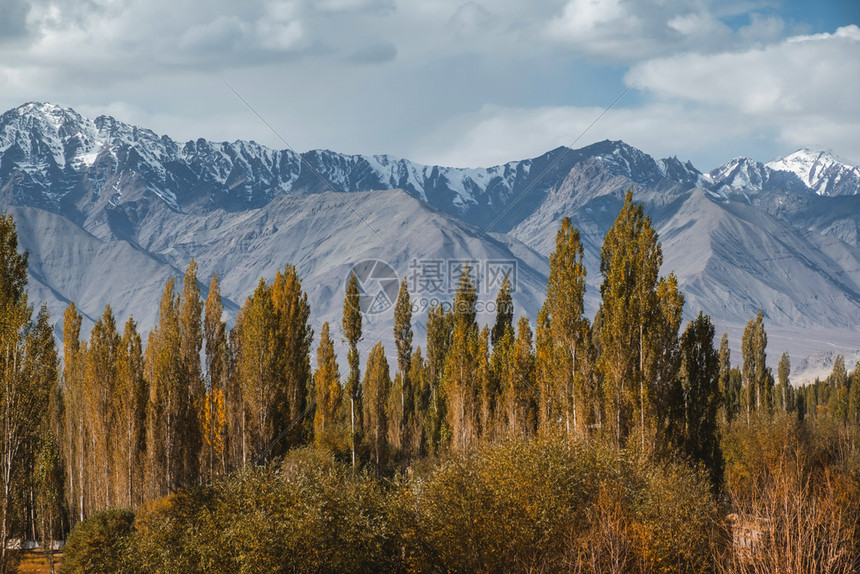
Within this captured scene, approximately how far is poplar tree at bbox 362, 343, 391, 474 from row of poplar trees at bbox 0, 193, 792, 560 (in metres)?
2.43

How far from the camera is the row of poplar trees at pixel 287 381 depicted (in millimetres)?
37875

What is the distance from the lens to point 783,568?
72.1 ft

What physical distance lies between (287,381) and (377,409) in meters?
16.2

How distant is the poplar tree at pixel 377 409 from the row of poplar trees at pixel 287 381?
7.97 feet

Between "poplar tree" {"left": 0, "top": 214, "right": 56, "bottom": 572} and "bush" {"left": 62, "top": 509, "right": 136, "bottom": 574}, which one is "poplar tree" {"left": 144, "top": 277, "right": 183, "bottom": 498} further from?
"poplar tree" {"left": 0, "top": 214, "right": 56, "bottom": 572}

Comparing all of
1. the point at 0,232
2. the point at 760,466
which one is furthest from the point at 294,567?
the point at 760,466

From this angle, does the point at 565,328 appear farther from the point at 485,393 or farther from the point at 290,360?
the point at 290,360

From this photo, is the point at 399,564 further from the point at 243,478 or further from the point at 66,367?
the point at 66,367

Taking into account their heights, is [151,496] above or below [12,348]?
below

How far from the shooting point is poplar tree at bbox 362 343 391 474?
200 feet

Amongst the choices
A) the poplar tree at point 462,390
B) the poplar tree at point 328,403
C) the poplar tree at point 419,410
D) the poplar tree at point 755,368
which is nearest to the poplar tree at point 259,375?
the poplar tree at point 462,390

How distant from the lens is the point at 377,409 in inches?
2441

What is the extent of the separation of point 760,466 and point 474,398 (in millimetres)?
18070

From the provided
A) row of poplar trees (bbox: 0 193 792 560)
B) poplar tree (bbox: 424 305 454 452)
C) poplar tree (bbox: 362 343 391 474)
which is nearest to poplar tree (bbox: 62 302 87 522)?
row of poplar trees (bbox: 0 193 792 560)
